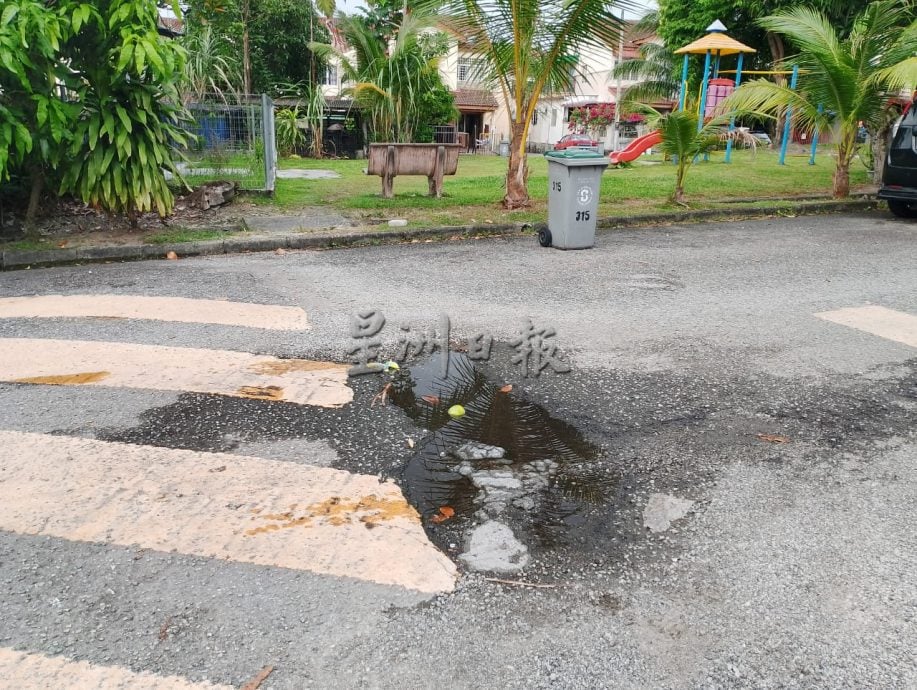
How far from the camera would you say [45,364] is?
448 centimetres

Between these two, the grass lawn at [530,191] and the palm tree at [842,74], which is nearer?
the grass lawn at [530,191]

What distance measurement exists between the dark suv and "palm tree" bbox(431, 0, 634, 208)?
4153mm

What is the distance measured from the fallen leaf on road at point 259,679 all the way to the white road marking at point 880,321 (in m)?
4.81

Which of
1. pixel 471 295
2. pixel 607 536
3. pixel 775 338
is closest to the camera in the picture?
pixel 607 536

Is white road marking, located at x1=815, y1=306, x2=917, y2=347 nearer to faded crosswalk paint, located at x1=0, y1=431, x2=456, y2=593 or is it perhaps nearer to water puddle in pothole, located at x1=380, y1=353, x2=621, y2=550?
water puddle in pothole, located at x1=380, y1=353, x2=621, y2=550

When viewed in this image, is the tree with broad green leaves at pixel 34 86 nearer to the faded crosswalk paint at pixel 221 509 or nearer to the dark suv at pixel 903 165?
the faded crosswalk paint at pixel 221 509

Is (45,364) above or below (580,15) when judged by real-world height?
below

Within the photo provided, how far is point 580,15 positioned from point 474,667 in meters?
9.12

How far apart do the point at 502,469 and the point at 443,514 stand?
1.54 ft

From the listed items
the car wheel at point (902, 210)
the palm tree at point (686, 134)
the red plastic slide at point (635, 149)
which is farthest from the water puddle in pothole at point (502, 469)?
the red plastic slide at point (635, 149)

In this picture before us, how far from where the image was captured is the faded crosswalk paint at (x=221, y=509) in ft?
8.66

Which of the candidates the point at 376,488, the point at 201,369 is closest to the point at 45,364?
the point at 201,369

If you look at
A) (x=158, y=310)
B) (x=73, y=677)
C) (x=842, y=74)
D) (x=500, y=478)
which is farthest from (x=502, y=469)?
(x=842, y=74)

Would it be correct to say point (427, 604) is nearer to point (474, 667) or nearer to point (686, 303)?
point (474, 667)
